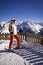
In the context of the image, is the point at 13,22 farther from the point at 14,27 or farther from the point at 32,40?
the point at 32,40

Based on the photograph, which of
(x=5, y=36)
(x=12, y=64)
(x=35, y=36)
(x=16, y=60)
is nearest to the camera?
(x=12, y=64)

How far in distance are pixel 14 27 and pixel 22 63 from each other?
13.3ft


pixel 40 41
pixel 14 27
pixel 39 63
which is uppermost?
pixel 14 27

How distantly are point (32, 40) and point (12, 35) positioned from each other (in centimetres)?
377

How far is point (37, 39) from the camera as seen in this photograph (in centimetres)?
1116

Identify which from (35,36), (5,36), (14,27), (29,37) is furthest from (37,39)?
(5,36)

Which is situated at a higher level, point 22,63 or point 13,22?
point 13,22

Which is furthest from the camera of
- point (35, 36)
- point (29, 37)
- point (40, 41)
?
point (29, 37)

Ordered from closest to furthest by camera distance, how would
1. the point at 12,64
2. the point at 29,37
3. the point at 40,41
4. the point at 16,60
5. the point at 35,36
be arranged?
the point at 12,64, the point at 16,60, the point at 40,41, the point at 35,36, the point at 29,37

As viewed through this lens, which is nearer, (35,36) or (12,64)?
(12,64)

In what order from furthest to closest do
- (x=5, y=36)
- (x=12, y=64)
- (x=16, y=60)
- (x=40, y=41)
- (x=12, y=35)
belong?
(x=5, y=36), (x=40, y=41), (x=12, y=35), (x=16, y=60), (x=12, y=64)

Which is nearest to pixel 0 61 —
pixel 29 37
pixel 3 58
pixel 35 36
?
pixel 3 58

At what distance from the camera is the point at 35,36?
454 inches

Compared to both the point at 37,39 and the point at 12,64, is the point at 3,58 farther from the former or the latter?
the point at 37,39
